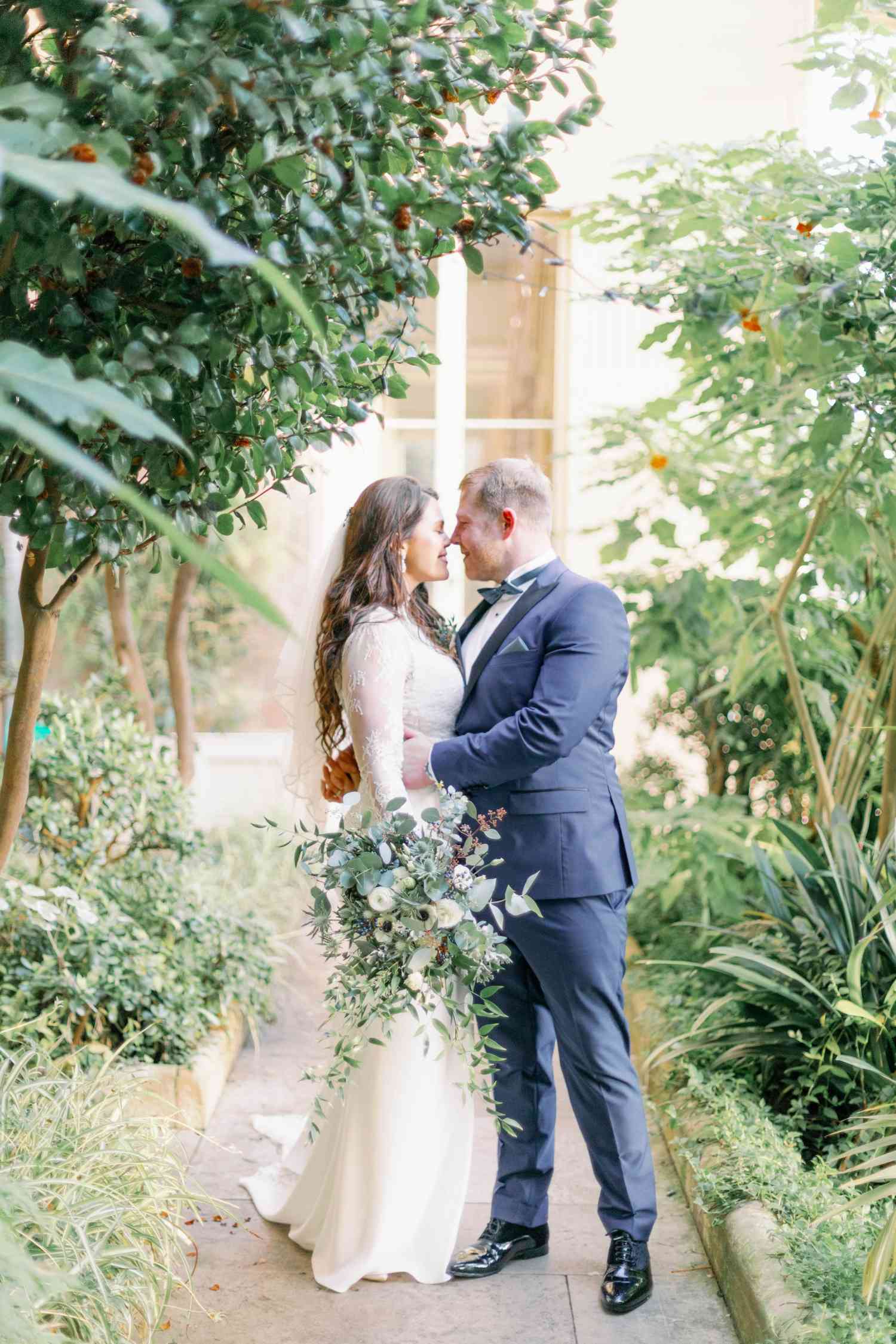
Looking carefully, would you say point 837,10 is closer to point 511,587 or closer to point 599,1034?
point 511,587

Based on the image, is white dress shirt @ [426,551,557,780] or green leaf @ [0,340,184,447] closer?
green leaf @ [0,340,184,447]

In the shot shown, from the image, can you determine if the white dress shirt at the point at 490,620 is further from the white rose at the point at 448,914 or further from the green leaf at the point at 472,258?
the green leaf at the point at 472,258

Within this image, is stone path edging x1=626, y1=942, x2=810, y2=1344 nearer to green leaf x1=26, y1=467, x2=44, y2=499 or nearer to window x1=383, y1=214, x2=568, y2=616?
green leaf x1=26, y1=467, x2=44, y2=499

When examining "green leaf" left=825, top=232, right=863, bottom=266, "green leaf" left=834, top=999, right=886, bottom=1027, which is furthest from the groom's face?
"green leaf" left=834, top=999, right=886, bottom=1027

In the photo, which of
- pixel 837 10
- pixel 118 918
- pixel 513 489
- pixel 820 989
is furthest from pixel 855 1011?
pixel 837 10

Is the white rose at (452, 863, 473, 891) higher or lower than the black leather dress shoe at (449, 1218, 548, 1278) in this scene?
higher

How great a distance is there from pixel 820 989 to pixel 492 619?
147 cm

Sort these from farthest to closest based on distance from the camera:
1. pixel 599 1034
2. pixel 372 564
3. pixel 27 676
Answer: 1. pixel 372 564
2. pixel 599 1034
3. pixel 27 676

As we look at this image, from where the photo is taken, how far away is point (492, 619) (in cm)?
318

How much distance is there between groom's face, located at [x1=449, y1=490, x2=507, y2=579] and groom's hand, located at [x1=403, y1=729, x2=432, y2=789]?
0.48m

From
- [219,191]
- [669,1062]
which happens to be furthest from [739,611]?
[219,191]

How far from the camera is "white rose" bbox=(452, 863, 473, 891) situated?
260cm

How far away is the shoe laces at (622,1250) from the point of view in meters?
2.87

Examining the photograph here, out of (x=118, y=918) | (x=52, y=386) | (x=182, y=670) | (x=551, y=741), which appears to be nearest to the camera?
(x=52, y=386)
